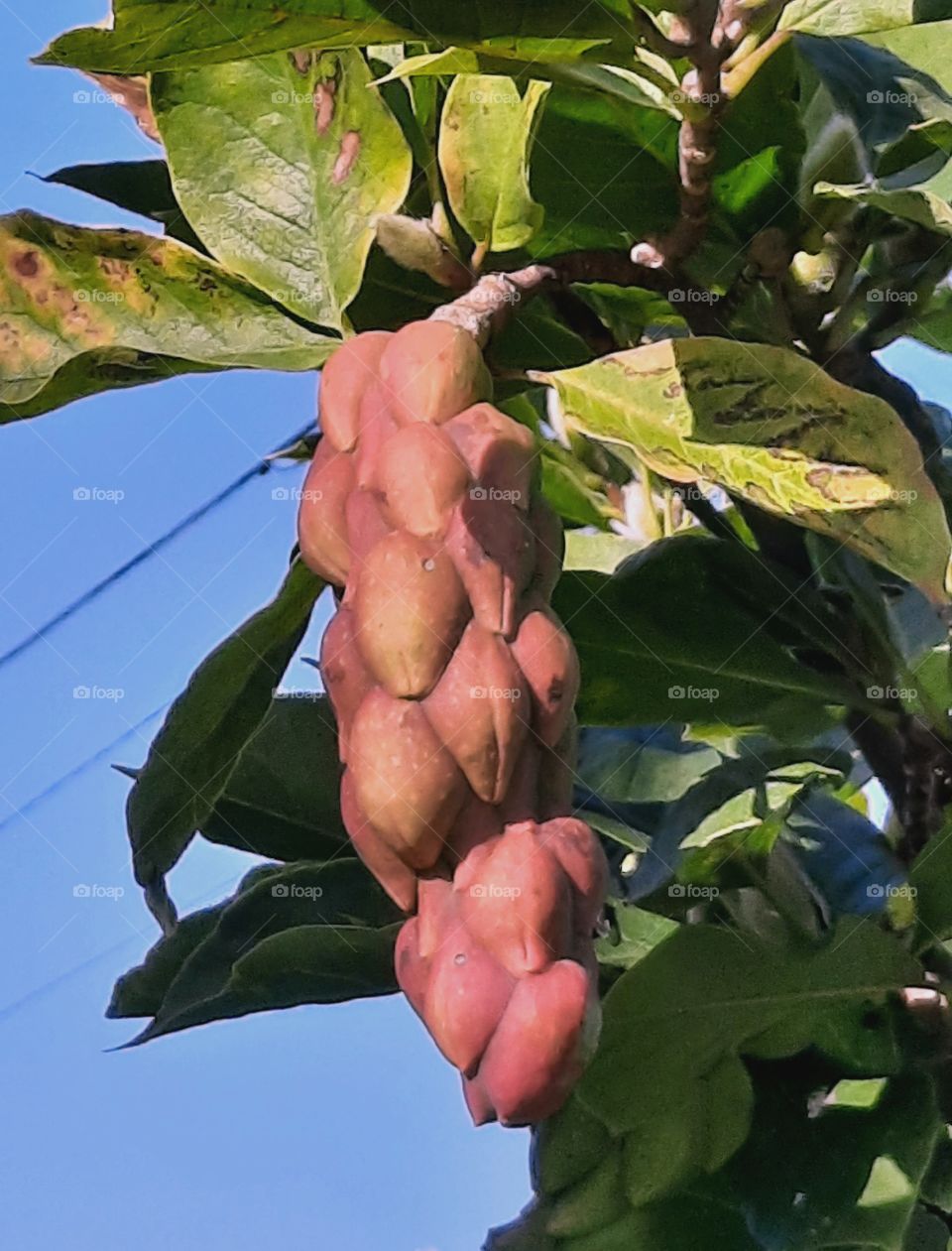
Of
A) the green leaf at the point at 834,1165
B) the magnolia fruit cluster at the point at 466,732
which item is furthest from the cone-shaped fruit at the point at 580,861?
the green leaf at the point at 834,1165

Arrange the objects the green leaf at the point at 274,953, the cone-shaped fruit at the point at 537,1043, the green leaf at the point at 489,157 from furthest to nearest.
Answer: the green leaf at the point at 274,953 → the green leaf at the point at 489,157 → the cone-shaped fruit at the point at 537,1043

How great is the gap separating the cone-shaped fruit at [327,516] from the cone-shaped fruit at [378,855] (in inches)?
1.9

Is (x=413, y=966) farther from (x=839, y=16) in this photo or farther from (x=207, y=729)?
(x=839, y=16)

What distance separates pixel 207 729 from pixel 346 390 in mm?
139

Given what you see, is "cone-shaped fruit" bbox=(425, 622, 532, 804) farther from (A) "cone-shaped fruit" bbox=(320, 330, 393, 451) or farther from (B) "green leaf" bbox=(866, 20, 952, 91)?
(B) "green leaf" bbox=(866, 20, 952, 91)

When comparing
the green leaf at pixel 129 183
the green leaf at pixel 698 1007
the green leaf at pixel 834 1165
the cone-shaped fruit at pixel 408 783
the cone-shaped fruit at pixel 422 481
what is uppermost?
the green leaf at pixel 129 183

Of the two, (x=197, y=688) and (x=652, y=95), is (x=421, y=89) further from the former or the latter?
(x=197, y=688)

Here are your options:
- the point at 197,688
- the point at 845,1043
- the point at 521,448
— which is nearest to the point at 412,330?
the point at 521,448

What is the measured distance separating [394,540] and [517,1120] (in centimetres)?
11

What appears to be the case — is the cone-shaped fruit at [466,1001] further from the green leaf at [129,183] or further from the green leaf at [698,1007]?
the green leaf at [129,183]

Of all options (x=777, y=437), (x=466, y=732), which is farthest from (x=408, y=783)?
(x=777, y=437)

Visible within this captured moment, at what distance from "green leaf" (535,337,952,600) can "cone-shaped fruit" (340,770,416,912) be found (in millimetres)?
102

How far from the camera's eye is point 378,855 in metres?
0.29

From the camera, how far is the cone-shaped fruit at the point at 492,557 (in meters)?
0.29
